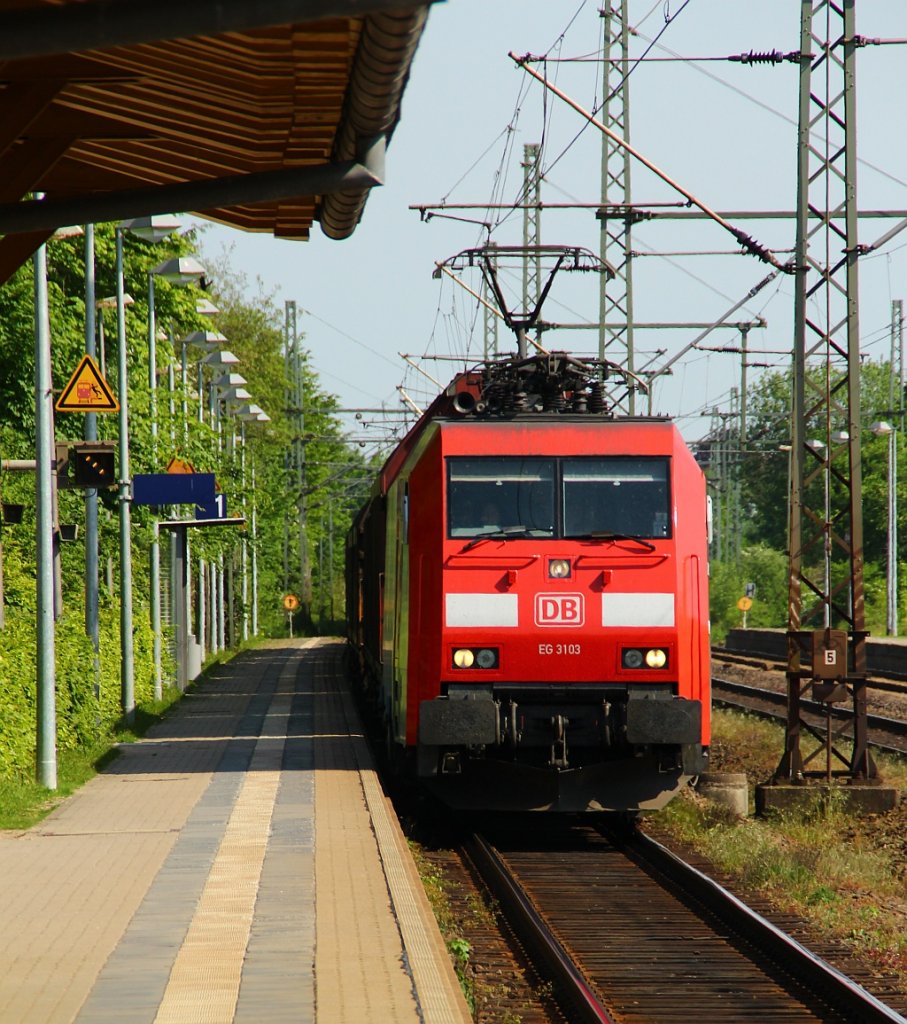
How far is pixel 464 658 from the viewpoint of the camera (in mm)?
13531

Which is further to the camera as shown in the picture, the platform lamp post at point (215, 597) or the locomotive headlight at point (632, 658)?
the platform lamp post at point (215, 597)

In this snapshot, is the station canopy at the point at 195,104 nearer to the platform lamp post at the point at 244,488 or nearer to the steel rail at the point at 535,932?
the steel rail at the point at 535,932

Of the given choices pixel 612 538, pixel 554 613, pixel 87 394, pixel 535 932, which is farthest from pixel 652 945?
pixel 87 394

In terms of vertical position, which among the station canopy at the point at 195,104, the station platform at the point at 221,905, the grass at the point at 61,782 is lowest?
the grass at the point at 61,782

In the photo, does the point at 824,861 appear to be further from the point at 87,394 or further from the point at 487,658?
the point at 87,394

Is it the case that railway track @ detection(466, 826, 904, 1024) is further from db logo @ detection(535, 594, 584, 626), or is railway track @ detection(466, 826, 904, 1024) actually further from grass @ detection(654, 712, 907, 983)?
db logo @ detection(535, 594, 584, 626)

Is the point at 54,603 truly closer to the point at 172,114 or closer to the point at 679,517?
the point at 679,517

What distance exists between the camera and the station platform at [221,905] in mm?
7426

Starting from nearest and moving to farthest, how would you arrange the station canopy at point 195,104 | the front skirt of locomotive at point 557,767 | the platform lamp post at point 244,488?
the station canopy at point 195,104
the front skirt of locomotive at point 557,767
the platform lamp post at point 244,488

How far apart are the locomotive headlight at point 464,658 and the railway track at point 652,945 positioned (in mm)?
1525

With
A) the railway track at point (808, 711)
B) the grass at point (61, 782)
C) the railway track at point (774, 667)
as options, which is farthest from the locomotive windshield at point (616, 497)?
the railway track at point (774, 667)

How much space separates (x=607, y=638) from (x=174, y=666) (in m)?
20.9

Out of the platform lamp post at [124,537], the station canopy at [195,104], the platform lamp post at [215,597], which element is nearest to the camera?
the station canopy at [195,104]

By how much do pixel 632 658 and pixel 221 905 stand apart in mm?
4885
